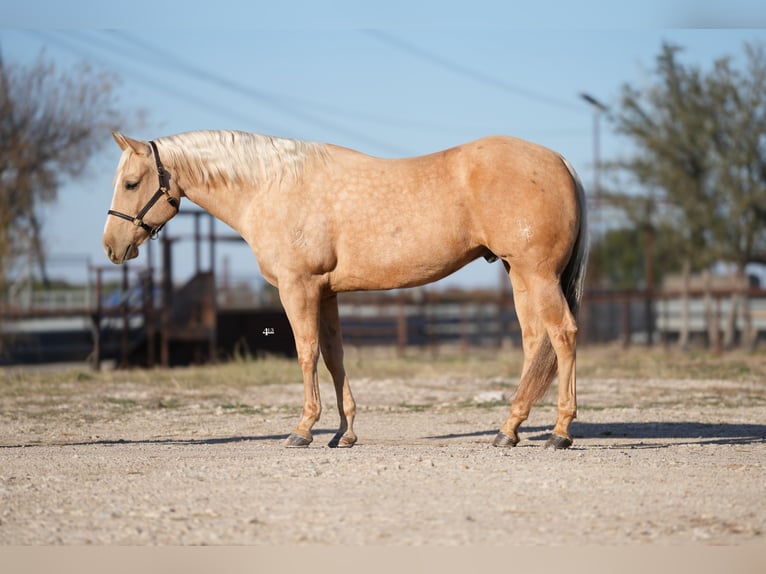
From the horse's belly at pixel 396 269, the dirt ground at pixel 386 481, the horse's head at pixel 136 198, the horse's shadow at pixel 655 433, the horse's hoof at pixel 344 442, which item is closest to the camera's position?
the dirt ground at pixel 386 481

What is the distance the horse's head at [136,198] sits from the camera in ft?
22.8

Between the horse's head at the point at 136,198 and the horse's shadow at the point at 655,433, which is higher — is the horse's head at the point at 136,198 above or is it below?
above

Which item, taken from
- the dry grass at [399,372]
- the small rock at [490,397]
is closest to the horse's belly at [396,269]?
the small rock at [490,397]

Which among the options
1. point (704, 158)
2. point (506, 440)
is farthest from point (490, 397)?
point (704, 158)

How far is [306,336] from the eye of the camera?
6688 mm

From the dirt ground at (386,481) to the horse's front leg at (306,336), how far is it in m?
0.19

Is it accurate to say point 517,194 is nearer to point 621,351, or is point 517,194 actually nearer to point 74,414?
point 74,414

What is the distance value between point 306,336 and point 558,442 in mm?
1859

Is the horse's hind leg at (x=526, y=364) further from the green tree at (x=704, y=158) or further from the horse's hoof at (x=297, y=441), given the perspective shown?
the green tree at (x=704, y=158)

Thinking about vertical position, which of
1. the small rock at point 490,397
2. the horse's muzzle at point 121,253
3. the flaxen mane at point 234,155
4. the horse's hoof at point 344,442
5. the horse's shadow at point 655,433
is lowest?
the horse's shadow at point 655,433

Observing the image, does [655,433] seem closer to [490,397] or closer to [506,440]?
[506,440]

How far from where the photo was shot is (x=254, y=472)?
17.6ft

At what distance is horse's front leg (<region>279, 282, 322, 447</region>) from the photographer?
21.7ft

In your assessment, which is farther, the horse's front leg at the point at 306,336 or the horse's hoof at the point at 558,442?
the horse's front leg at the point at 306,336
